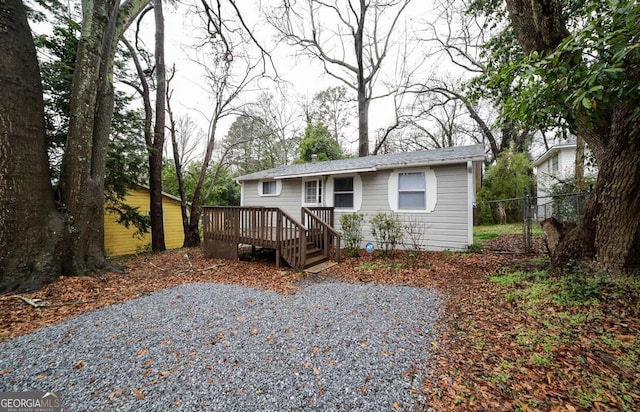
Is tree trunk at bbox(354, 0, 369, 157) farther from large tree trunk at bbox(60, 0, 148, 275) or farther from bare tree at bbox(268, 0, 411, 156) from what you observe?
large tree trunk at bbox(60, 0, 148, 275)

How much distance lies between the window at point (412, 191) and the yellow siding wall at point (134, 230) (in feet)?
36.1

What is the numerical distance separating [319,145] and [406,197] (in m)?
9.21

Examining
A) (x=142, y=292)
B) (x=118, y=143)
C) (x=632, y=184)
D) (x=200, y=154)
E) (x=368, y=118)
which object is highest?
(x=368, y=118)

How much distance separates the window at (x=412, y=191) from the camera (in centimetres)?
745

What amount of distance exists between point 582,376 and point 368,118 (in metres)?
16.5

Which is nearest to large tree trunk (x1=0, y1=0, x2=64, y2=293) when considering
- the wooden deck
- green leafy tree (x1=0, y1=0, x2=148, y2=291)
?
green leafy tree (x1=0, y1=0, x2=148, y2=291)

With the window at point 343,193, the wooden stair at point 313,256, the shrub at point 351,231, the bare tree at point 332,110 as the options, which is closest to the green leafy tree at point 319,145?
the bare tree at point 332,110

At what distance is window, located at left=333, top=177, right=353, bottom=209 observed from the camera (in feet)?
28.6

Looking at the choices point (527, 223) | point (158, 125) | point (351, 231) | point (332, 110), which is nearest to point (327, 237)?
point (351, 231)

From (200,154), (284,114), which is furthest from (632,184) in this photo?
(200,154)

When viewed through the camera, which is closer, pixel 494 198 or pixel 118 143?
pixel 118 143

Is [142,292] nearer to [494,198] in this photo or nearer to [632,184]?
[632,184]

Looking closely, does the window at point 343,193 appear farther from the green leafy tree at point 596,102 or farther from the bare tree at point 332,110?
the bare tree at point 332,110

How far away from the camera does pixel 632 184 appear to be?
3.34m
